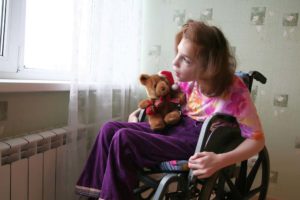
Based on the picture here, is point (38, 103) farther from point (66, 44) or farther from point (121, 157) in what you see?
point (121, 157)

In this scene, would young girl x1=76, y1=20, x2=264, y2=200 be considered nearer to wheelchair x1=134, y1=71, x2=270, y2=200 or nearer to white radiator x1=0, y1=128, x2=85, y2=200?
wheelchair x1=134, y1=71, x2=270, y2=200

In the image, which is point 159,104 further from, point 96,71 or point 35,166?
point 35,166

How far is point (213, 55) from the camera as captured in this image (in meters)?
0.95

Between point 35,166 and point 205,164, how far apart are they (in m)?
0.60

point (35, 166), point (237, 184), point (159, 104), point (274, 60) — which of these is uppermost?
point (274, 60)

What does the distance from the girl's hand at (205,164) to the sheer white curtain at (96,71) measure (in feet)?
1.65

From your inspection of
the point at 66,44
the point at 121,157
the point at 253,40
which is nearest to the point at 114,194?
the point at 121,157

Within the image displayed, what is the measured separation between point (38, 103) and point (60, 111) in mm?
136

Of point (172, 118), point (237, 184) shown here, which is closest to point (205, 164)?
point (172, 118)

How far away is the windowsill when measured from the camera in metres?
0.88

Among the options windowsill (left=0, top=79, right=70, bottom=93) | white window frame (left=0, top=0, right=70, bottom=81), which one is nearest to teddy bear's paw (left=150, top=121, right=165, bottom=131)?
A: windowsill (left=0, top=79, right=70, bottom=93)

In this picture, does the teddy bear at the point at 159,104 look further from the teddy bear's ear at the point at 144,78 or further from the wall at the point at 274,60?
the wall at the point at 274,60

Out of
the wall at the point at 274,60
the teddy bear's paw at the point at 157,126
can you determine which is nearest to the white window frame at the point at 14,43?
the teddy bear's paw at the point at 157,126

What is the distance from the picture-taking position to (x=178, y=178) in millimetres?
874
